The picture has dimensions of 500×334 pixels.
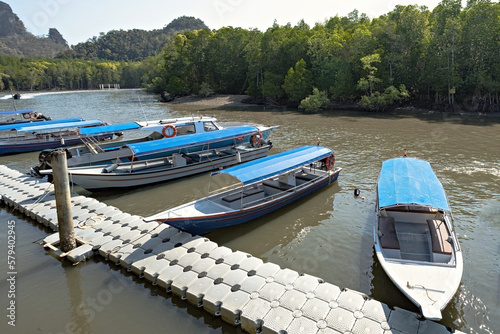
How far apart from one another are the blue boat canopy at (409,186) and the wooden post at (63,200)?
11175 millimetres

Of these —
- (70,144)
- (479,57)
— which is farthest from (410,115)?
(70,144)

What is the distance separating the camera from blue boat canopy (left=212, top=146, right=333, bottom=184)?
1419 centimetres

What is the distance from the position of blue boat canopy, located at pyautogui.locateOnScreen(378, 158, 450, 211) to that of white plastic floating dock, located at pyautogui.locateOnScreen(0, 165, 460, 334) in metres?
4.00

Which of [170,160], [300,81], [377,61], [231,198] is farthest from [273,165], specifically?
[300,81]

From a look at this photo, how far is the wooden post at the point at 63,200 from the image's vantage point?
1167cm

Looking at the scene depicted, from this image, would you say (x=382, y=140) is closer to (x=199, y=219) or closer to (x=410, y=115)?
(x=410, y=115)

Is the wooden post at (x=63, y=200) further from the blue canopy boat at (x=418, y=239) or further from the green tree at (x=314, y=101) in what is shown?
the green tree at (x=314, y=101)

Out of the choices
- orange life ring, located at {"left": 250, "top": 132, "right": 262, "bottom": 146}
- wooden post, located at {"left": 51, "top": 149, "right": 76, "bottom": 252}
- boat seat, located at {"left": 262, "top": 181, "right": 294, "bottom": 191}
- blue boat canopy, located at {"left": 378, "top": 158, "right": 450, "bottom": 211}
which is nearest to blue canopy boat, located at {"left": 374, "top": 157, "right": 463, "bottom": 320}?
blue boat canopy, located at {"left": 378, "top": 158, "right": 450, "bottom": 211}

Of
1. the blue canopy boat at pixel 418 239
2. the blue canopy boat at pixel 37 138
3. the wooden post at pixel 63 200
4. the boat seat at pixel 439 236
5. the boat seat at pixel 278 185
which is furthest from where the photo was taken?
the blue canopy boat at pixel 37 138

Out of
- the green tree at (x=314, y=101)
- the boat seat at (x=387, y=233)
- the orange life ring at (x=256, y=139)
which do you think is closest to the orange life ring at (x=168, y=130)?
the orange life ring at (x=256, y=139)

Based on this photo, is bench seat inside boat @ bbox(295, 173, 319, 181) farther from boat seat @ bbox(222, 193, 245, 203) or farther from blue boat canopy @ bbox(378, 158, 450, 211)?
boat seat @ bbox(222, 193, 245, 203)

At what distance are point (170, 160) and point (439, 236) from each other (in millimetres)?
16257

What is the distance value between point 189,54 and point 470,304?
83980 millimetres

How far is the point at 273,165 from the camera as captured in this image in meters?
15.6
